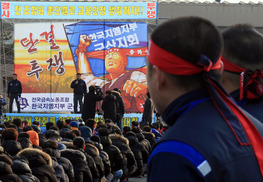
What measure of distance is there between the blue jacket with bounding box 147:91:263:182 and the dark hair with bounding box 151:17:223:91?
0.05 m

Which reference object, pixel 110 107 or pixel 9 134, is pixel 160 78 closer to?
pixel 9 134

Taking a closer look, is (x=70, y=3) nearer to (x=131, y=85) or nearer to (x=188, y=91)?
(x=131, y=85)

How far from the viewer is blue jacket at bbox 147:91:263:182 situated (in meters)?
1.46

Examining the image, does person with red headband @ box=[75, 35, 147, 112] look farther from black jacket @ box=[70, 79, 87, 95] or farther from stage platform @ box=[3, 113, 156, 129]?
stage platform @ box=[3, 113, 156, 129]

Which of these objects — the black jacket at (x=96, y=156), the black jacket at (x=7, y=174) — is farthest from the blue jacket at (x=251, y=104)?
the black jacket at (x=96, y=156)

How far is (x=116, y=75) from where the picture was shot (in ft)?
67.7

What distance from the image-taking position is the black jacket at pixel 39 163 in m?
5.44

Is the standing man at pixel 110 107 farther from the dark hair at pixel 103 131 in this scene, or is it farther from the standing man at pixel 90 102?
the dark hair at pixel 103 131

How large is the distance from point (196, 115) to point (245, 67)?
3.18 feet

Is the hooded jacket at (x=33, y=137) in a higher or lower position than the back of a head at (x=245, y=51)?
lower

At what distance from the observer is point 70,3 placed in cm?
1991

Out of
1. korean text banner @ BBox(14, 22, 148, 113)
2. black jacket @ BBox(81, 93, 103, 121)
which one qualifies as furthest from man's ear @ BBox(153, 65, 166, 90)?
korean text banner @ BBox(14, 22, 148, 113)

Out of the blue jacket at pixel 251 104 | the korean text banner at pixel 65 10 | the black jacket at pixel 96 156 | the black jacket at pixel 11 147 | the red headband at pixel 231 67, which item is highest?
the red headband at pixel 231 67

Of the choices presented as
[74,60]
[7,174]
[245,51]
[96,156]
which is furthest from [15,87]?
[245,51]
